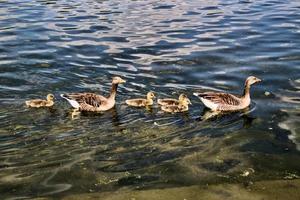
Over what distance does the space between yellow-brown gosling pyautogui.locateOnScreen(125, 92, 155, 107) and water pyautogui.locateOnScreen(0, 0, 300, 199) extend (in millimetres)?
298

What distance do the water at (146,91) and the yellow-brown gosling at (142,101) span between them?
0.98 feet

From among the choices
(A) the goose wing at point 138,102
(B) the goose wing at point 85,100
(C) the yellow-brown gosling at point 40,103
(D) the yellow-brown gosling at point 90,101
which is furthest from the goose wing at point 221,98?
(C) the yellow-brown gosling at point 40,103

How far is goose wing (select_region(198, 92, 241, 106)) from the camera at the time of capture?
17825mm

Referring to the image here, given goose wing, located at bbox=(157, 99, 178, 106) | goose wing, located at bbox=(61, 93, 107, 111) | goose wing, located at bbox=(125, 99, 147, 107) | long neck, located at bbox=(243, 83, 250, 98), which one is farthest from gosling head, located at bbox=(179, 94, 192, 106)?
goose wing, located at bbox=(61, 93, 107, 111)

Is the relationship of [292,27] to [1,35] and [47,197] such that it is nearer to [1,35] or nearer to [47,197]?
[1,35]

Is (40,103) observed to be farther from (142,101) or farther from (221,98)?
(221,98)

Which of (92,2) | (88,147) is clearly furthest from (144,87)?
(92,2)

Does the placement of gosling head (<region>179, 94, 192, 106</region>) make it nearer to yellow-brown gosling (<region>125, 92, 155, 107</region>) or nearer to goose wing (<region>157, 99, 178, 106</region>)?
goose wing (<region>157, 99, 178, 106</region>)

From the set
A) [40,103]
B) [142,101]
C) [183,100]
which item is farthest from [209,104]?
[40,103]

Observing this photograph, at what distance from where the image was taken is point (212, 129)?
53.0 ft

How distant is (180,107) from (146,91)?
2724mm

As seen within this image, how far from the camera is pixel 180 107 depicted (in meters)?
17.5

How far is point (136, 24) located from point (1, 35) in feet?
26.3

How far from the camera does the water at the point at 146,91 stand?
43.0 feet
